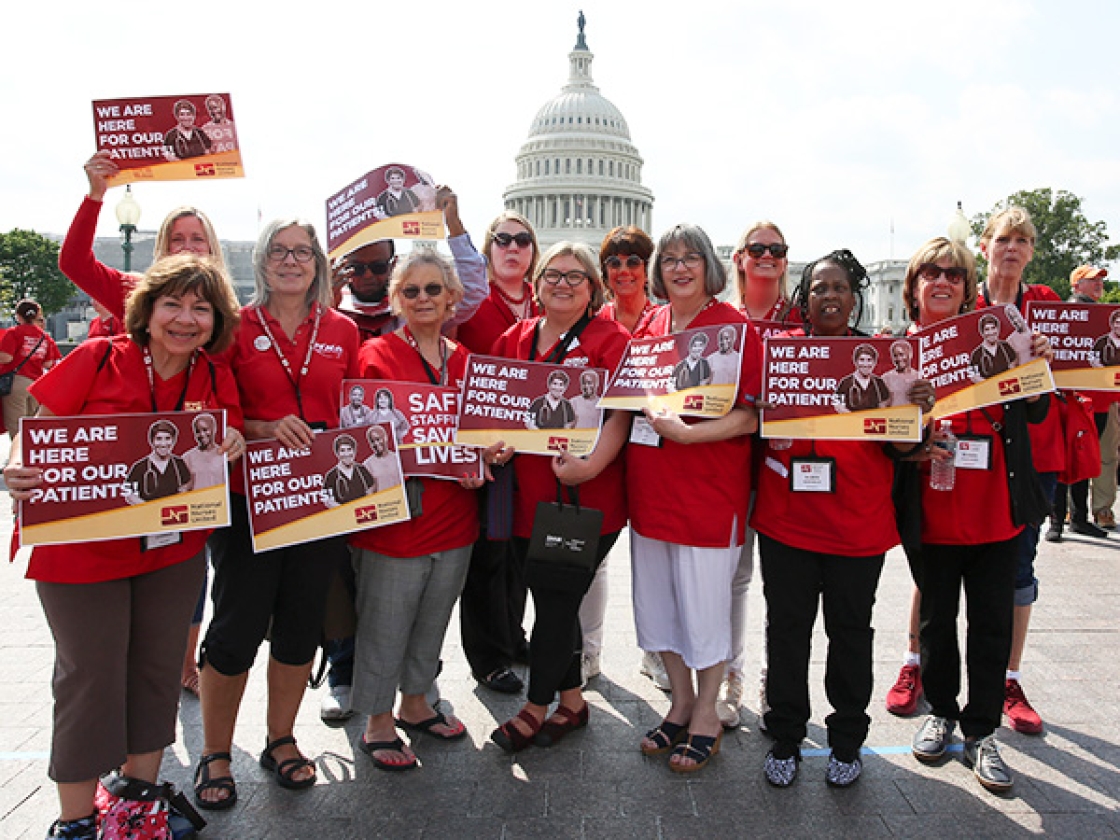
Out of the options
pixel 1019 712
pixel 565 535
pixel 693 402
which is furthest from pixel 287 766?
pixel 1019 712

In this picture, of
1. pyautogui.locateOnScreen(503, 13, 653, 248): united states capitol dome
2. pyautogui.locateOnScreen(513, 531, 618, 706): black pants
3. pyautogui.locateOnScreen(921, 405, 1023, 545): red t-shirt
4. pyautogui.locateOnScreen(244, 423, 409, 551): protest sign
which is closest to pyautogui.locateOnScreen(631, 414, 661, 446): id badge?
pyautogui.locateOnScreen(513, 531, 618, 706): black pants

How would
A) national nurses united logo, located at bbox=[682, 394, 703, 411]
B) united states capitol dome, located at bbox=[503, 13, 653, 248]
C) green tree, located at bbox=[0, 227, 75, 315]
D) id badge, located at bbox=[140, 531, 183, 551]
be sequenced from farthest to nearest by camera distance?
1. united states capitol dome, located at bbox=[503, 13, 653, 248]
2. green tree, located at bbox=[0, 227, 75, 315]
3. national nurses united logo, located at bbox=[682, 394, 703, 411]
4. id badge, located at bbox=[140, 531, 183, 551]

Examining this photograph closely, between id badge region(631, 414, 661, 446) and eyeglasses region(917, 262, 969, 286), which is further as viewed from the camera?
eyeglasses region(917, 262, 969, 286)

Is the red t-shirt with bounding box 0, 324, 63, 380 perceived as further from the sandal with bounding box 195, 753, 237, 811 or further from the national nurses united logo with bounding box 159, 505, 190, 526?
the national nurses united logo with bounding box 159, 505, 190, 526

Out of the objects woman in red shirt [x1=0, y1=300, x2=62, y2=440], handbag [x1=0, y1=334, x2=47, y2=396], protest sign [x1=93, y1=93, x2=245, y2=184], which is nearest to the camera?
protest sign [x1=93, y1=93, x2=245, y2=184]

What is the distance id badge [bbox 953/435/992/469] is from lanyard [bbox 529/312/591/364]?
1761mm

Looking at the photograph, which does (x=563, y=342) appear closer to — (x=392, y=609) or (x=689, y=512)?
(x=689, y=512)

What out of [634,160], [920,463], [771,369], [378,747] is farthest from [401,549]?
[634,160]

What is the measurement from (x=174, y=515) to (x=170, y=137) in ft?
6.99

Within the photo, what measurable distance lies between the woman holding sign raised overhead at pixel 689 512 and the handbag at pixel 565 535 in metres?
0.26

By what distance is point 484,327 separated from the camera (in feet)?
15.5

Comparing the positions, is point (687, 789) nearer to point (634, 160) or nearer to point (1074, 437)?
point (1074, 437)

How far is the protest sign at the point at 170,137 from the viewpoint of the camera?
157 inches

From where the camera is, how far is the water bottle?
3637mm
